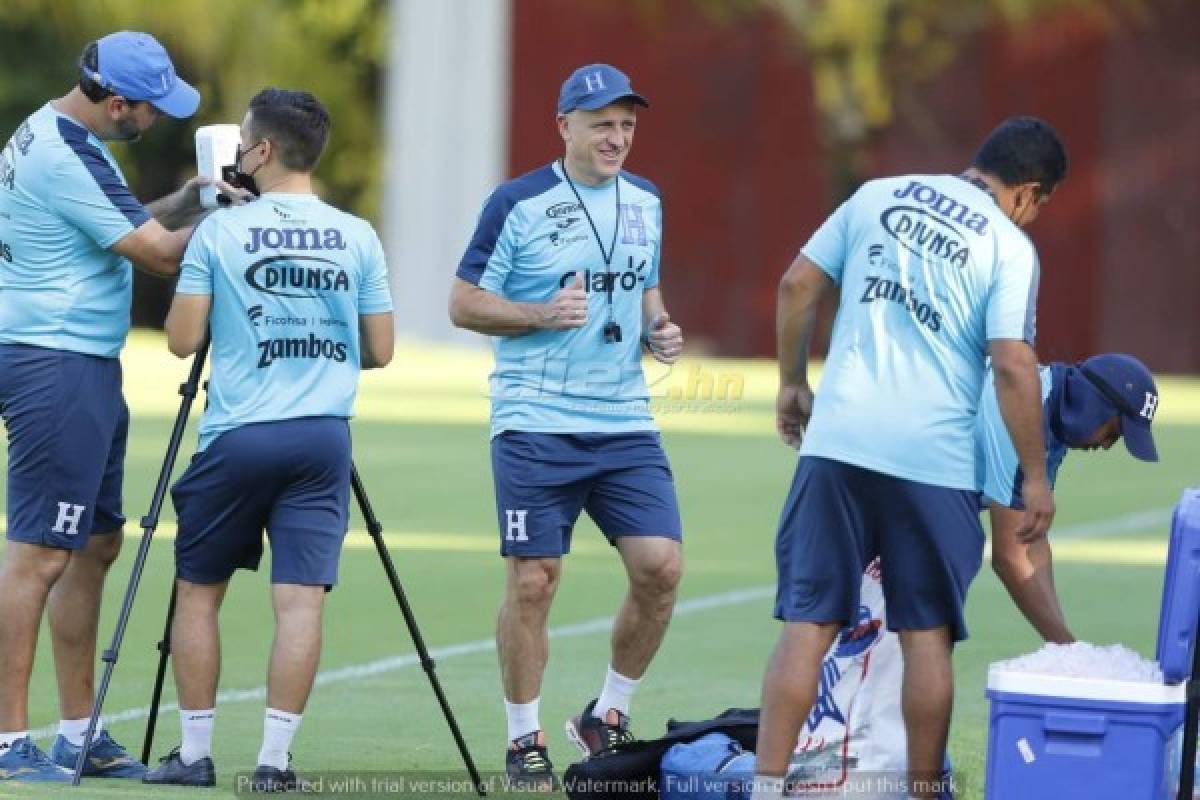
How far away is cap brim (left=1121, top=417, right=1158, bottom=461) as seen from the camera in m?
7.96

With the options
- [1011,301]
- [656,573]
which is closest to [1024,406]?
[1011,301]

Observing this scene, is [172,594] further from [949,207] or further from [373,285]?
[949,207]

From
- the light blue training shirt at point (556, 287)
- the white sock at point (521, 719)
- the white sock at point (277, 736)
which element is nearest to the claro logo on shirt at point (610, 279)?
the light blue training shirt at point (556, 287)

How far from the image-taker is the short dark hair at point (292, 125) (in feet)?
25.8

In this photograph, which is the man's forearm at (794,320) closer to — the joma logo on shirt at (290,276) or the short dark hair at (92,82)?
the joma logo on shirt at (290,276)

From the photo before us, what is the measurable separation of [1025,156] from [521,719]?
8.40ft

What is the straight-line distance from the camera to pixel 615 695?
28.9 ft

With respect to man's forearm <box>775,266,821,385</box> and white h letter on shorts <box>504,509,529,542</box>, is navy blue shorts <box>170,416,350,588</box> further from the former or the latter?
man's forearm <box>775,266,821,385</box>

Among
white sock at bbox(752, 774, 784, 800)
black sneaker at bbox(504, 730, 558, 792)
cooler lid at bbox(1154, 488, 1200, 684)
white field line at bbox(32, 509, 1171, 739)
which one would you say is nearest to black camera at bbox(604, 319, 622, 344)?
black sneaker at bbox(504, 730, 558, 792)

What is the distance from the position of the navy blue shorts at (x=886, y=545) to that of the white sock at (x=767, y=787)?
446 millimetres

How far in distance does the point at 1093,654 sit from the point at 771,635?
5.16m

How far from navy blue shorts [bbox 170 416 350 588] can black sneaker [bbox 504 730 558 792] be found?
2.99ft

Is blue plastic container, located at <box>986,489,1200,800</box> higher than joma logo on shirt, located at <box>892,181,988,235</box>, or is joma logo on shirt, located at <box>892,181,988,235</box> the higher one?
joma logo on shirt, located at <box>892,181,988,235</box>

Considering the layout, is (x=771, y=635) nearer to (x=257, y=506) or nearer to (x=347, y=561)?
(x=347, y=561)
